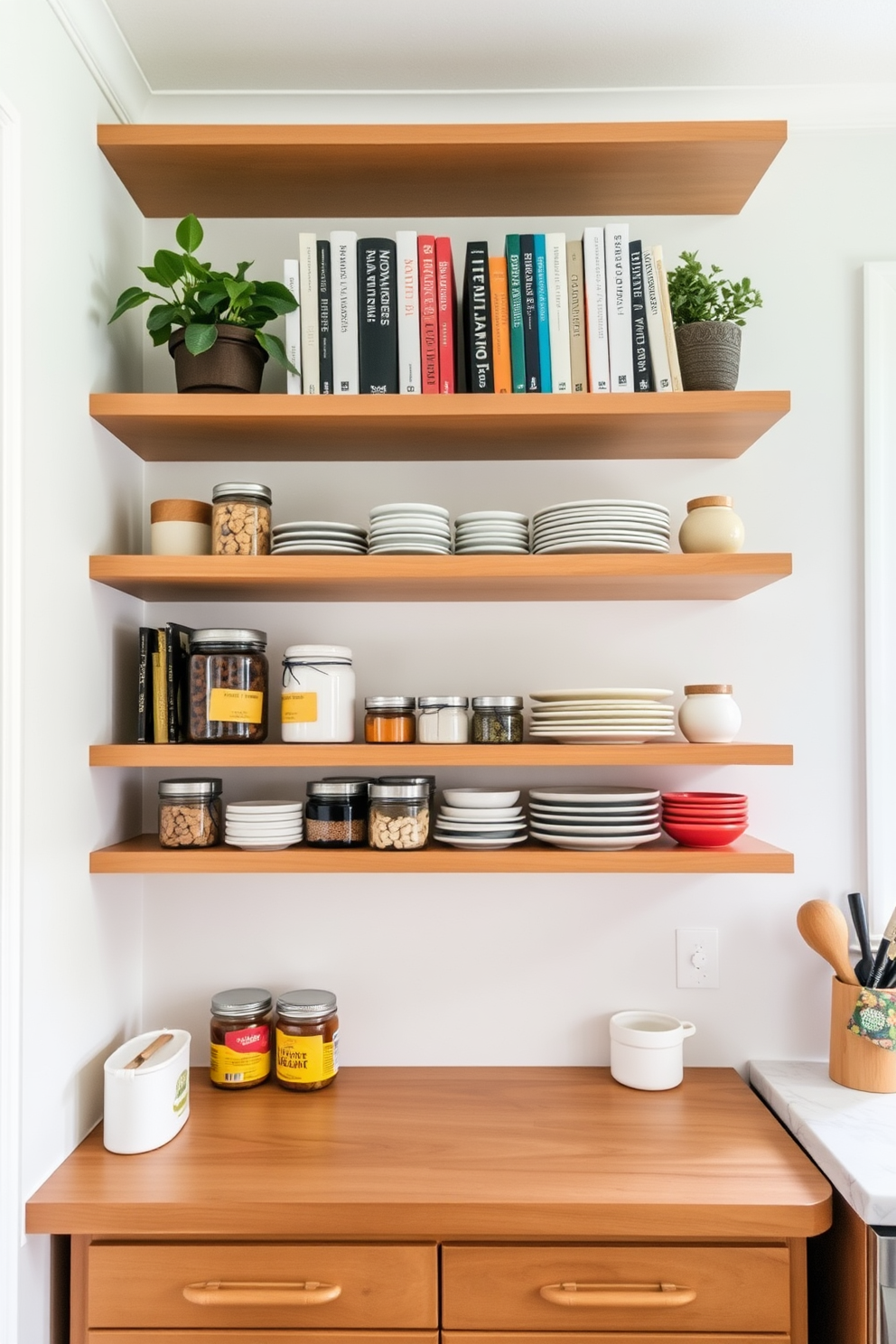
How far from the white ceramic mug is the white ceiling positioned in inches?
68.3

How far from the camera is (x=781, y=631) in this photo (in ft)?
5.53

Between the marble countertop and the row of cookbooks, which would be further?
the row of cookbooks

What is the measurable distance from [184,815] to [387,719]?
1.23ft

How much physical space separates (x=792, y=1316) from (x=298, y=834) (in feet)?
3.31

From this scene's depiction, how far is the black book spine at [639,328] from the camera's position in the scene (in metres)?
1.48

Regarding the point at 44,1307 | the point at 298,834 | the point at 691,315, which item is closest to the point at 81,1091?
the point at 44,1307

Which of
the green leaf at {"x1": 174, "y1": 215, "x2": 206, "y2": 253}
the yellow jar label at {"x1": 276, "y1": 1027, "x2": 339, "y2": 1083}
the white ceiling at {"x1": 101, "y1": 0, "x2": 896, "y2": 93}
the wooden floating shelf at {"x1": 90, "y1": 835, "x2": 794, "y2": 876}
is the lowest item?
the yellow jar label at {"x1": 276, "y1": 1027, "x2": 339, "y2": 1083}

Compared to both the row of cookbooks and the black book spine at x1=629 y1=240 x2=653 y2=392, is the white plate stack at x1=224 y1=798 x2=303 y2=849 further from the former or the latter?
the black book spine at x1=629 y1=240 x2=653 y2=392

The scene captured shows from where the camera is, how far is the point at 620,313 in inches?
58.2

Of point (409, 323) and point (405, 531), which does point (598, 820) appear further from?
point (409, 323)

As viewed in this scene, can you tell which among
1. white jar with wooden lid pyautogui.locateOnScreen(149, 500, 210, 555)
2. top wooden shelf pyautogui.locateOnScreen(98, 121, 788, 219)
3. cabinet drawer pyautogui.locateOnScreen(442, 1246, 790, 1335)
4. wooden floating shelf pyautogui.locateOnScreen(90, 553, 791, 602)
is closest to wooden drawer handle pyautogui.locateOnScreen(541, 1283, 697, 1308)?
cabinet drawer pyautogui.locateOnScreen(442, 1246, 790, 1335)

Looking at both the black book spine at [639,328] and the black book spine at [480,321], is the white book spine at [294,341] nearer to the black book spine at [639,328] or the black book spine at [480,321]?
the black book spine at [480,321]

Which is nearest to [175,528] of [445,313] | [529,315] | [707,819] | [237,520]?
[237,520]

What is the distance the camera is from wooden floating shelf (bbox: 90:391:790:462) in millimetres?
1427
